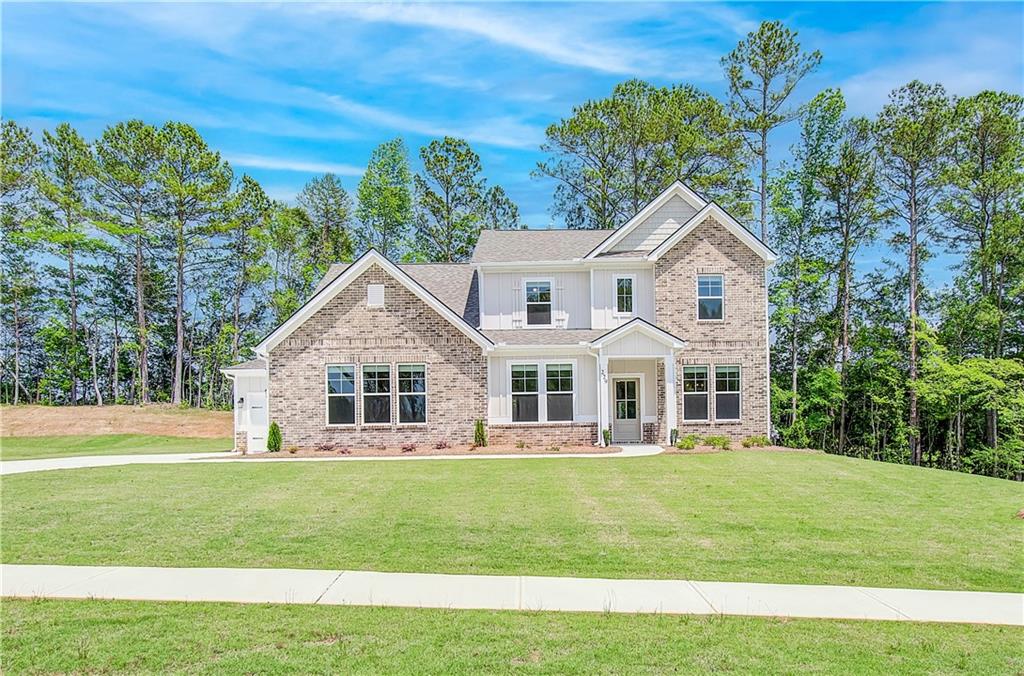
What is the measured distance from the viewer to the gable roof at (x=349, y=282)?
71.1 feet

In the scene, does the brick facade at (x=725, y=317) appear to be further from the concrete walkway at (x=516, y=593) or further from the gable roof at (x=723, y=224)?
the concrete walkway at (x=516, y=593)

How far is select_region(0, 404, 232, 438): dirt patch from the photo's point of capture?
31.5 m

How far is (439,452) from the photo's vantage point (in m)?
20.4

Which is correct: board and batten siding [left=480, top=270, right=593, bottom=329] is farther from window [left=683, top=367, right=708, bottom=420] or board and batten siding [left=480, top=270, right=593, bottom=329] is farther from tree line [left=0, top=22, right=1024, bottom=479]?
tree line [left=0, top=22, right=1024, bottom=479]

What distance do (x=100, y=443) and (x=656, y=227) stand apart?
79.7 ft

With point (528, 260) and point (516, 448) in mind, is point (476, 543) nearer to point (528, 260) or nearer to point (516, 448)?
point (516, 448)

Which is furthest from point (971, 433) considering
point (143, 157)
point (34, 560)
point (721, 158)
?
point (143, 157)

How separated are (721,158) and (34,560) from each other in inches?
1269

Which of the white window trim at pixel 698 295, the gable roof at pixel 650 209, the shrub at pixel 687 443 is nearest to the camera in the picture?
the shrub at pixel 687 443

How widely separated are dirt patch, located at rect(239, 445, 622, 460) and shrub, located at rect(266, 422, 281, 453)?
9.6 inches

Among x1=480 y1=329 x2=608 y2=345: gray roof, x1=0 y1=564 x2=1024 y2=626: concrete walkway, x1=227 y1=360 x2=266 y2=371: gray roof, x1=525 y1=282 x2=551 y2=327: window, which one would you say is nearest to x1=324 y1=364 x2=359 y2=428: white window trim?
x1=227 y1=360 x2=266 y2=371: gray roof

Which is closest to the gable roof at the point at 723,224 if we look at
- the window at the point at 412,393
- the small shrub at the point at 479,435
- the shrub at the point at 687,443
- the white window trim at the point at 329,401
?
the shrub at the point at 687,443

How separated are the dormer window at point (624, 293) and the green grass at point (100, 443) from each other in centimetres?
1566

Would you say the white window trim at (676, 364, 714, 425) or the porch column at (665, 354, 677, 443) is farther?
the white window trim at (676, 364, 714, 425)
